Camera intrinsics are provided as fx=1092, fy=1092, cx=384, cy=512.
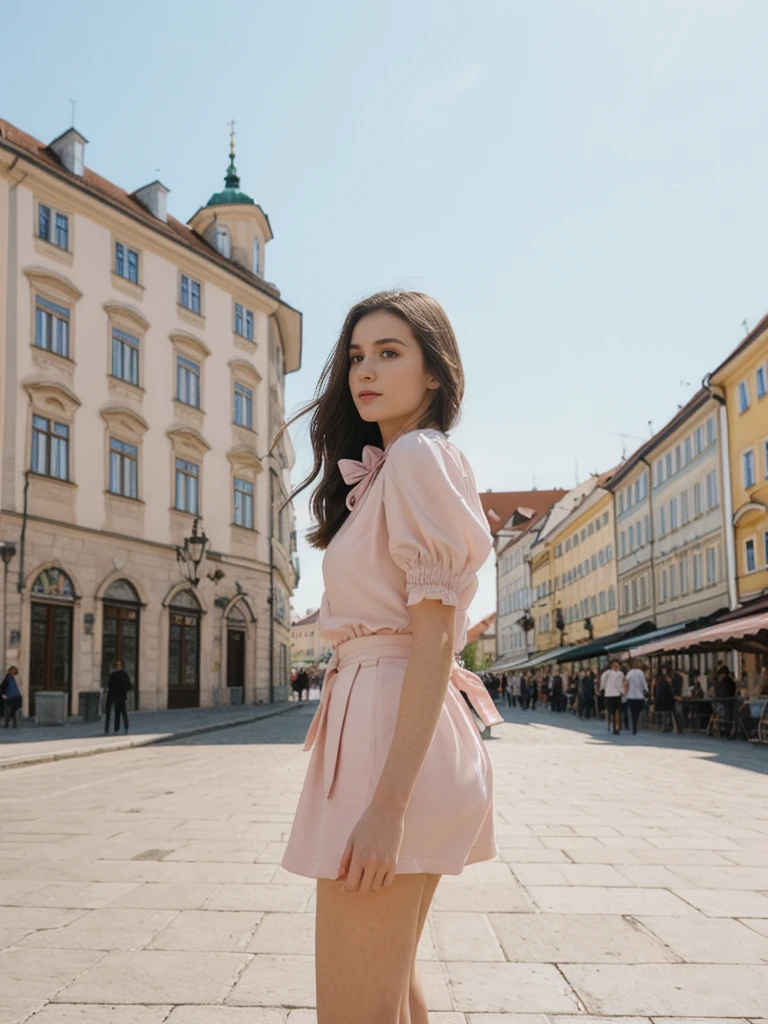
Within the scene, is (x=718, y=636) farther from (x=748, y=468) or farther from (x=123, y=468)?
(x=123, y=468)

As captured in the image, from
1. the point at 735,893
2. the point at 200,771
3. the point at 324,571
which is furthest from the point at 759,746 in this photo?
the point at 324,571

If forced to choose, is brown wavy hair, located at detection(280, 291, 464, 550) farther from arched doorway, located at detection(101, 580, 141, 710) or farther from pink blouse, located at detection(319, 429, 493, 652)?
arched doorway, located at detection(101, 580, 141, 710)

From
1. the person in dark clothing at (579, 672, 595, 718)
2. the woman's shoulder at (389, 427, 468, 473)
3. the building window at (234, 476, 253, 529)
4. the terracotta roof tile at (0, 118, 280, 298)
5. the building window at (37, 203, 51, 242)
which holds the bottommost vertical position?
the person in dark clothing at (579, 672, 595, 718)

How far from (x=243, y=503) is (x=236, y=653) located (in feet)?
18.5

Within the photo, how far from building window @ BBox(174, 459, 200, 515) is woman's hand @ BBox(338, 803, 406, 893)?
34.9 metres

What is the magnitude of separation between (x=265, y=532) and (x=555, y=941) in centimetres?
3866

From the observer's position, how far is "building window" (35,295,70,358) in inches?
1195

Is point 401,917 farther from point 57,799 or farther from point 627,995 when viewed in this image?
point 57,799

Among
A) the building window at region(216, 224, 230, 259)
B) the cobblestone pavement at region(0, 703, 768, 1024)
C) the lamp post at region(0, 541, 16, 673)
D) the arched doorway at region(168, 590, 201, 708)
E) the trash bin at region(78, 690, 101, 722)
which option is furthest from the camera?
the building window at region(216, 224, 230, 259)

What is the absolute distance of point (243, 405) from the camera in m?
41.1

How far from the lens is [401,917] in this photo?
1.85 meters

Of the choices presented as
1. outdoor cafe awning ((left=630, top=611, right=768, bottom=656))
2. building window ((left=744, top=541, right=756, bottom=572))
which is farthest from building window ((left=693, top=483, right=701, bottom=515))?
outdoor cafe awning ((left=630, top=611, right=768, bottom=656))

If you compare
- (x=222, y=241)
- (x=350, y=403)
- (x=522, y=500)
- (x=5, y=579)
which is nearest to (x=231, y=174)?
(x=222, y=241)

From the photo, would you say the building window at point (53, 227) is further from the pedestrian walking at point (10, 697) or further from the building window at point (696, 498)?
the building window at point (696, 498)
